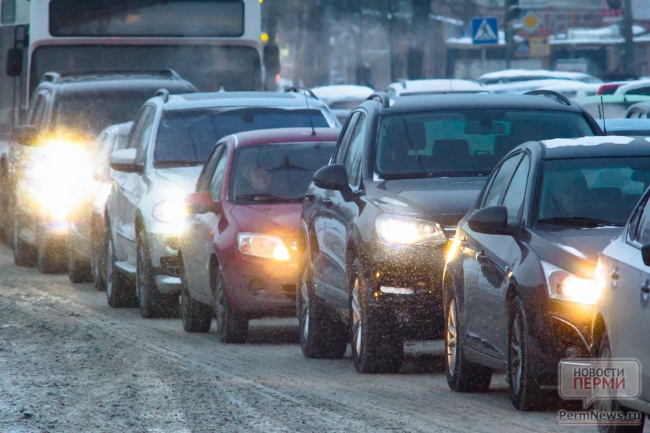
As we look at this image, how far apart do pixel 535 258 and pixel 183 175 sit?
717 cm

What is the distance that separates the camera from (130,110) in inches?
798

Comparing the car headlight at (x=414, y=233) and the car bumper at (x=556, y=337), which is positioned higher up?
the car headlight at (x=414, y=233)

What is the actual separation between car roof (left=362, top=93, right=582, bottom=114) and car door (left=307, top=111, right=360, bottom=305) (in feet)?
1.76

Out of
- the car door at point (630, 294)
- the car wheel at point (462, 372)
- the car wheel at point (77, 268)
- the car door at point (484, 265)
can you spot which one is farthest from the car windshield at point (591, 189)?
the car wheel at point (77, 268)

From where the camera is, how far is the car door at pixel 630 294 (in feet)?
22.4

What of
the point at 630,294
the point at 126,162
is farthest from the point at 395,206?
the point at 126,162

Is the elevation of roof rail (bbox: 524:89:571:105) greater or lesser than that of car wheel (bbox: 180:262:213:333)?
greater

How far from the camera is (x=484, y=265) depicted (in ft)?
30.7

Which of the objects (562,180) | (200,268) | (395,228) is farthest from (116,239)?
(562,180)

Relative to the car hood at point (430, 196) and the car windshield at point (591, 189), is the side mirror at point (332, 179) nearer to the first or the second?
the car hood at point (430, 196)

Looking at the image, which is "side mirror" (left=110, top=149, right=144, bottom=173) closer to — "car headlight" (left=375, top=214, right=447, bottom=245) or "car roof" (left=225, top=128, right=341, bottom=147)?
"car roof" (left=225, top=128, right=341, bottom=147)

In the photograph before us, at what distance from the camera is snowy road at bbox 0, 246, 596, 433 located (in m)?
8.41

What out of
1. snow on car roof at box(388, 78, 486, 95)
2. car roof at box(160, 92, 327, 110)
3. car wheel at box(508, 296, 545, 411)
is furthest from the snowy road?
snow on car roof at box(388, 78, 486, 95)

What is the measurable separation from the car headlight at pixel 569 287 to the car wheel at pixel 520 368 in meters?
0.23
